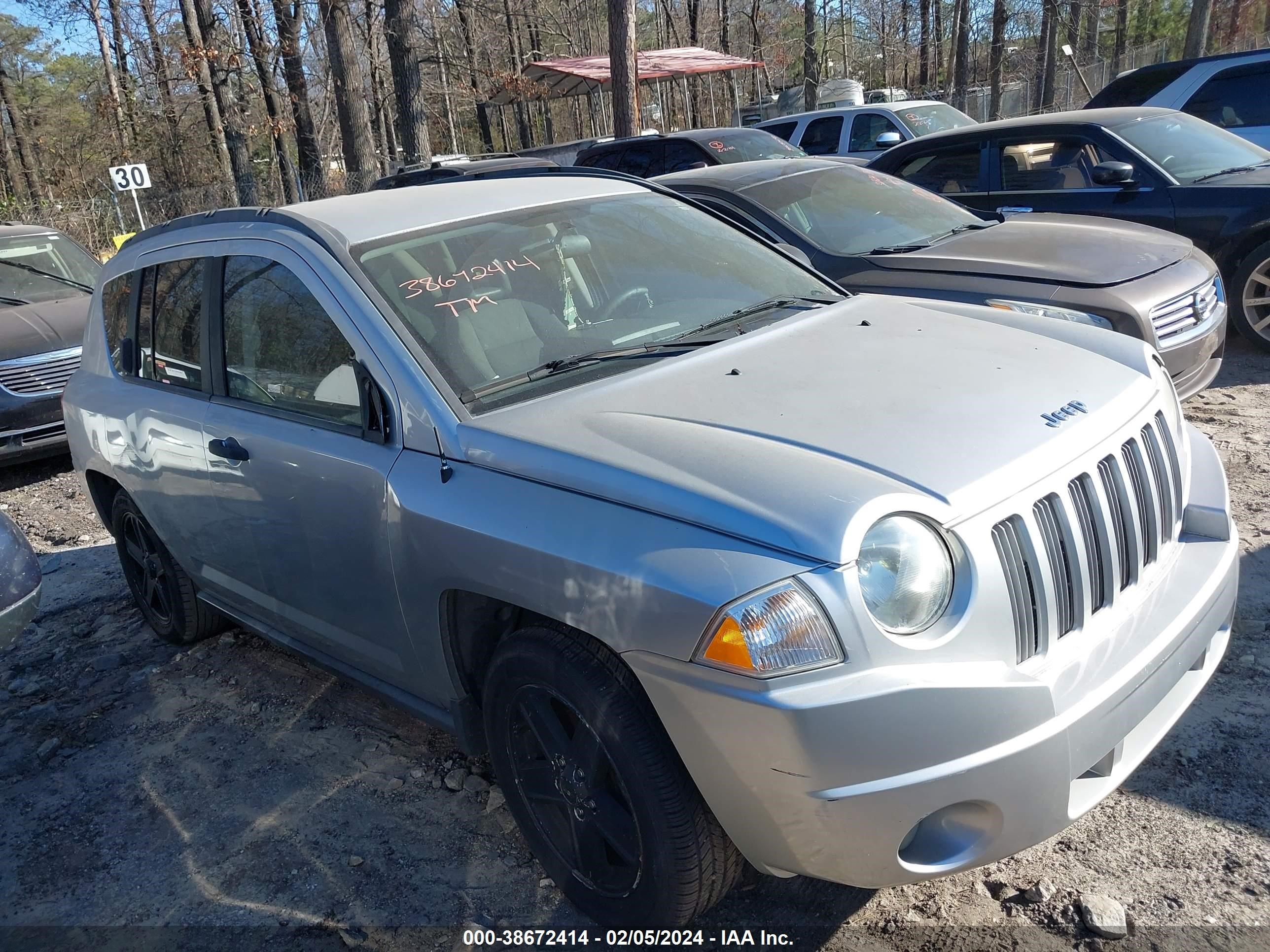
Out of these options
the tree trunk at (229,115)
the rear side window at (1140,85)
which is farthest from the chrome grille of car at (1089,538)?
the tree trunk at (229,115)

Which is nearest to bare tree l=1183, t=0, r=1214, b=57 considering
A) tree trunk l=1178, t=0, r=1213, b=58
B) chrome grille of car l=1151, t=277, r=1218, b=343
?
tree trunk l=1178, t=0, r=1213, b=58

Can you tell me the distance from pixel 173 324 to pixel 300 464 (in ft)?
4.19

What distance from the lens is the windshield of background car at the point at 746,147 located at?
1242 cm

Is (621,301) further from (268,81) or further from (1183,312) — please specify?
(268,81)

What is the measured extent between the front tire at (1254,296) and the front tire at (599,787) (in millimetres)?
6183

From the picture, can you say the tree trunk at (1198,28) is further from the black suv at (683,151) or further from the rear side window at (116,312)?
the rear side window at (116,312)

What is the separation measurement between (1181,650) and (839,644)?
1.03 metres

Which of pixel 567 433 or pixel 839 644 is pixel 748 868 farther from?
pixel 567 433

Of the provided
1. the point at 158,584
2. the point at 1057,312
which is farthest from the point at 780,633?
the point at 1057,312

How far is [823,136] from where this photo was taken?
1555 cm

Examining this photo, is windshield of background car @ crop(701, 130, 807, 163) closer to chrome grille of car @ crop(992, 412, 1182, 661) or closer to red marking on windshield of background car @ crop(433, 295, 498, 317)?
red marking on windshield of background car @ crop(433, 295, 498, 317)

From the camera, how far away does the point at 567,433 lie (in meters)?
2.65

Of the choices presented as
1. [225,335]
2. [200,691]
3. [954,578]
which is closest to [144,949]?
[200,691]

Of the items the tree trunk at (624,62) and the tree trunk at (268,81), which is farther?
the tree trunk at (268,81)
